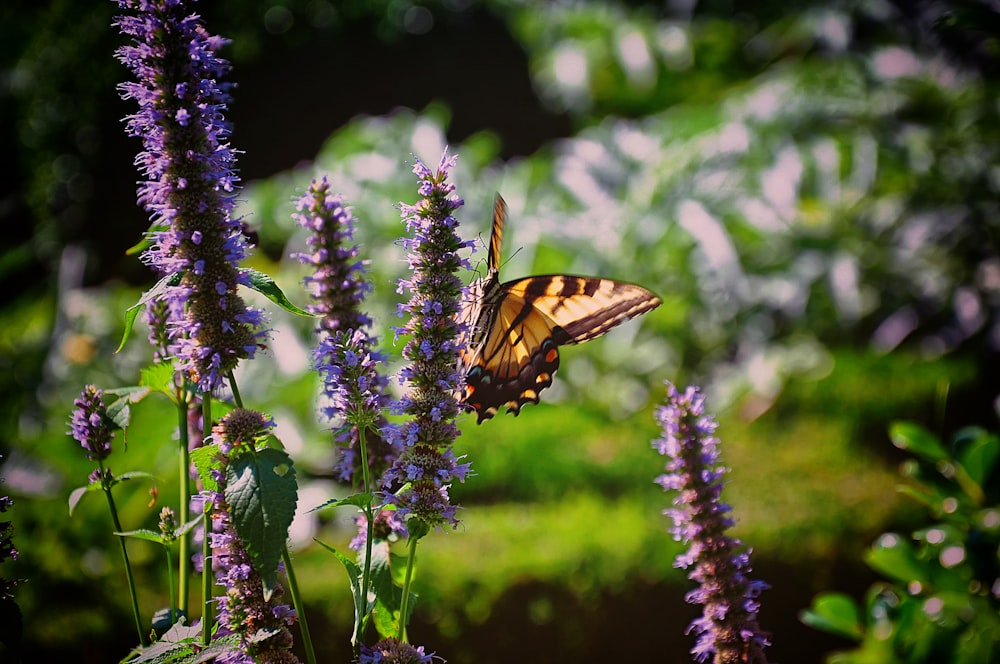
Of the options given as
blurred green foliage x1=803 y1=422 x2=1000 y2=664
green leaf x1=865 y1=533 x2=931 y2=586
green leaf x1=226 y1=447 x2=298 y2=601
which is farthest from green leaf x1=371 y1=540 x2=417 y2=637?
green leaf x1=865 y1=533 x2=931 y2=586

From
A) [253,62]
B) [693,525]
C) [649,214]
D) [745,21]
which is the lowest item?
[693,525]

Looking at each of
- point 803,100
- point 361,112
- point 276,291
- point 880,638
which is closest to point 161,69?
point 276,291

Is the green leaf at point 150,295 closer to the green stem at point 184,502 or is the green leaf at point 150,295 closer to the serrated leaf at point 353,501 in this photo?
the green stem at point 184,502

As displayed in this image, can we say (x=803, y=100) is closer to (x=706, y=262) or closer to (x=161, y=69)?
(x=706, y=262)

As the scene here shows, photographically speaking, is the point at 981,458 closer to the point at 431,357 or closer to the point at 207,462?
the point at 431,357

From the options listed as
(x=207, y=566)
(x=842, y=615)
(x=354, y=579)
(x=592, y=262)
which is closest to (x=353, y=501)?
(x=354, y=579)

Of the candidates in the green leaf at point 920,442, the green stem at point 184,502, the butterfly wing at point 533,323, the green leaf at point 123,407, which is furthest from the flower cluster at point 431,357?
the green leaf at point 920,442
